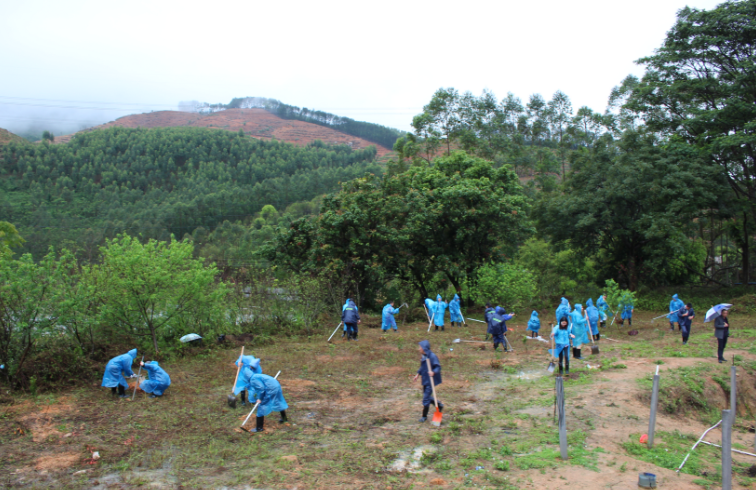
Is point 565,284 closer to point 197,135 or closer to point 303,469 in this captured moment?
point 303,469

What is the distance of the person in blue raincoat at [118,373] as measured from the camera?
10477 mm

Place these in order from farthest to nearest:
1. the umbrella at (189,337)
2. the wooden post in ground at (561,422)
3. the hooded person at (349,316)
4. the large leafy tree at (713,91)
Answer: the large leafy tree at (713,91) < the hooded person at (349,316) < the umbrella at (189,337) < the wooden post in ground at (561,422)

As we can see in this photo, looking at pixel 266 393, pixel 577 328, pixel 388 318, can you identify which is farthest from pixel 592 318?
pixel 266 393

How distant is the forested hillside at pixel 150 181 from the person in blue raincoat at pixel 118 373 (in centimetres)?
3768

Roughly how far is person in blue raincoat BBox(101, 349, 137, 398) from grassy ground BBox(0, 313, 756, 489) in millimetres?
365

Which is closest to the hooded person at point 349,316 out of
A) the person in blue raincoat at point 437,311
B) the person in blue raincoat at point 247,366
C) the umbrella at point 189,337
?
the person in blue raincoat at point 437,311

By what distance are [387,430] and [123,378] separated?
6122mm

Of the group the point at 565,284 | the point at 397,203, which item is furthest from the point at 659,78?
the point at 397,203

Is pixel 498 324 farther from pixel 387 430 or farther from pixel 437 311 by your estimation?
pixel 387 430

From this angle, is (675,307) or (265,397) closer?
(265,397)

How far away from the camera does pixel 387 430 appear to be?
8453 millimetres

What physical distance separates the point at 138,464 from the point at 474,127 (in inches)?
1530

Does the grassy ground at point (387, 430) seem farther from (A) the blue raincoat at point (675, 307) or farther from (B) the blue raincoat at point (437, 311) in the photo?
(B) the blue raincoat at point (437, 311)

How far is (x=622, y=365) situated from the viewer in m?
12.2
